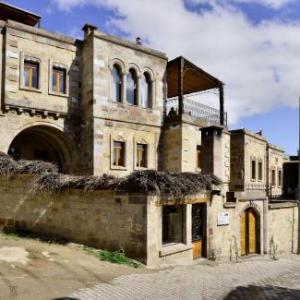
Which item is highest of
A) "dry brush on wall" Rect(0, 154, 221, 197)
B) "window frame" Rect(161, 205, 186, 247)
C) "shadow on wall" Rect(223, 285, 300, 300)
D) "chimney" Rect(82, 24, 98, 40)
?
"chimney" Rect(82, 24, 98, 40)

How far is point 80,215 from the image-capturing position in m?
12.1

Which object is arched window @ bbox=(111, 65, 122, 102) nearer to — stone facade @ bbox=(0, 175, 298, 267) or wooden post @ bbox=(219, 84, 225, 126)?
wooden post @ bbox=(219, 84, 225, 126)

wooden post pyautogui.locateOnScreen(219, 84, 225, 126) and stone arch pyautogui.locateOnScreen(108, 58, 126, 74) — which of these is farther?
wooden post pyautogui.locateOnScreen(219, 84, 225, 126)

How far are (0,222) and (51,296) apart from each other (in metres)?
6.89

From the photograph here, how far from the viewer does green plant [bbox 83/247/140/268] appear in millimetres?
10694

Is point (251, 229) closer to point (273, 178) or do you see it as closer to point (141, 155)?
point (141, 155)

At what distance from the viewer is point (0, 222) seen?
13312 mm

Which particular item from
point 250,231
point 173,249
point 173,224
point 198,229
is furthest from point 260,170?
point 173,249

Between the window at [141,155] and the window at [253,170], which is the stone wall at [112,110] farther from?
the window at [253,170]

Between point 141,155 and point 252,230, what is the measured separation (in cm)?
738

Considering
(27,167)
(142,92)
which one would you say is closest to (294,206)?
(142,92)

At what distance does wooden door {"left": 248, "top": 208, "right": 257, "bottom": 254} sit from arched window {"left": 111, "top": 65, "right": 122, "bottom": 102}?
8.91 meters

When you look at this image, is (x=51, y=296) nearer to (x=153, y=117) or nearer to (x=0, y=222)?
(x=0, y=222)

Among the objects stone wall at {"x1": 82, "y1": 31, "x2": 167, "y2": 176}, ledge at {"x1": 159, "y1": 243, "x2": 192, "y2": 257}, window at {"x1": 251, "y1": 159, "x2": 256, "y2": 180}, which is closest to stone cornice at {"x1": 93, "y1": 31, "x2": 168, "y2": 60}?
stone wall at {"x1": 82, "y1": 31, "x2": 167, "y2": 176}
